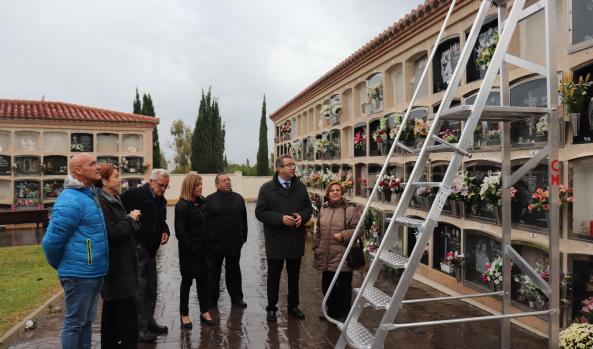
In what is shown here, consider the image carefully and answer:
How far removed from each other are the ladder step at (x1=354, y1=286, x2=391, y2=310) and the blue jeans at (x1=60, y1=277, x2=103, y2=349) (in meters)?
1.62

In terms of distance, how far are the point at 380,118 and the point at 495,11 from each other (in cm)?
253

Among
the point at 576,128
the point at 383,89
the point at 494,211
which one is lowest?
the point at 494,211

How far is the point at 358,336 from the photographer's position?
8.69 feet

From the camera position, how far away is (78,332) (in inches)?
104

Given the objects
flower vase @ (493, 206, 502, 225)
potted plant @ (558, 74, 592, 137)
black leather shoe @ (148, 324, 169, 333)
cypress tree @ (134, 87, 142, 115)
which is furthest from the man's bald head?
cypress tree @ (134, 87, 142, 115)

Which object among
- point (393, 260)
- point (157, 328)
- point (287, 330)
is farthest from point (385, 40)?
point (157, 328)

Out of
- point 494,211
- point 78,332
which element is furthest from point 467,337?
point 78,332

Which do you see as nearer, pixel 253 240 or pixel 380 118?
pixel 380 118

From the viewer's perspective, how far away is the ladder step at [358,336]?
8.29 ft

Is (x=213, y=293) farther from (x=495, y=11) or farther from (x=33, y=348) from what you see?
(x=495, y=11)

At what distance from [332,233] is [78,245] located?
6.81 feet

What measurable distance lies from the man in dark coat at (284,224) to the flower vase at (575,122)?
7.11 ft

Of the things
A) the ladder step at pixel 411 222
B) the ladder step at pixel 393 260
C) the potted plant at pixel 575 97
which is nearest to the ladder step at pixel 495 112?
the potted plant at pixel 575 97

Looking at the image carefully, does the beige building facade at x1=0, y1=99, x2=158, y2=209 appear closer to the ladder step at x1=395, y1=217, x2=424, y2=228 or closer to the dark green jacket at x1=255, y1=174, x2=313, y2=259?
the dark green jacket at x1=255, y1=174, x2=313, y2=259
